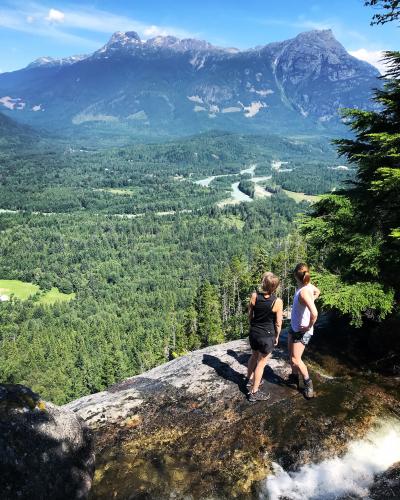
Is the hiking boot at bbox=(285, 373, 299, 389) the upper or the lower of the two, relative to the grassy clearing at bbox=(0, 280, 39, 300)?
upper

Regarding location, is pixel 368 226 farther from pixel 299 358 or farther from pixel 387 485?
pixel 387 485

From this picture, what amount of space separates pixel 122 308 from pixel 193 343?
58147 millimetres

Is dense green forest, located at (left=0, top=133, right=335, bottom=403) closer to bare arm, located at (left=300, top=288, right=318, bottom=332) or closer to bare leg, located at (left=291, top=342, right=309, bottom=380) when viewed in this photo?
bare arm, located at (left=300, top=288, right=318, bottom=332)

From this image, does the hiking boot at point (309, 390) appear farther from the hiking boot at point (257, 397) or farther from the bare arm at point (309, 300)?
the bare arm at point (309, 300)

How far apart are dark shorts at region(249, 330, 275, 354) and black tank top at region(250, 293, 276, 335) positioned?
10 centimetres

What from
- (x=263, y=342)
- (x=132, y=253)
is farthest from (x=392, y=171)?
(x=132, y=253)

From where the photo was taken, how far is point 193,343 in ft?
180

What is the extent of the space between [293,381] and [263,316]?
2.58 meters

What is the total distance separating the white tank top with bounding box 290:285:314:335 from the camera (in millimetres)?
10836

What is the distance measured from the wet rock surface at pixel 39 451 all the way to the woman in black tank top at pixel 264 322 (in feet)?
14.6

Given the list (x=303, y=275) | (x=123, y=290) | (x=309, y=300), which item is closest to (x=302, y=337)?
(x=309, y=300)

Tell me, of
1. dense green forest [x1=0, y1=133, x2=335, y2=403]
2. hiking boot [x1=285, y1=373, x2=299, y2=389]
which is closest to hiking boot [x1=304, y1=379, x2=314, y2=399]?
hiking boot [x1=285, y1=373, x2=299, y2=389]

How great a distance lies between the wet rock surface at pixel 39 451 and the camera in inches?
288

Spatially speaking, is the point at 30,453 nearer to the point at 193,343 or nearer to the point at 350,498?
the point at 350,498
